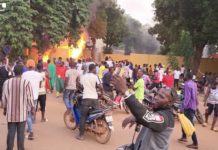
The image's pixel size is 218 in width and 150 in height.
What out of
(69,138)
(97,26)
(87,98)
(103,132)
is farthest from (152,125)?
(97,26)

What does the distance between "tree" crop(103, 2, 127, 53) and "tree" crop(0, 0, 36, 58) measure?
2367 cm

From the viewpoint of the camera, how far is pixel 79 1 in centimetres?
3247

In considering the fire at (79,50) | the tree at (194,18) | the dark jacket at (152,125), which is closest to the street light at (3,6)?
the fire at (79,50)

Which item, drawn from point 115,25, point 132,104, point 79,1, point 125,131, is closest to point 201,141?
point 125,131

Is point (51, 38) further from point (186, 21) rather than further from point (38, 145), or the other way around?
point (38, 145)

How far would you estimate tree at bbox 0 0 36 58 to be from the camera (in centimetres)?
2706

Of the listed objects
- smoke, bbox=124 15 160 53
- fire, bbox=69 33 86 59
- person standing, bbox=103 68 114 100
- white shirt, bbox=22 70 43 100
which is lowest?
person standing, bbox=103 68 114 100

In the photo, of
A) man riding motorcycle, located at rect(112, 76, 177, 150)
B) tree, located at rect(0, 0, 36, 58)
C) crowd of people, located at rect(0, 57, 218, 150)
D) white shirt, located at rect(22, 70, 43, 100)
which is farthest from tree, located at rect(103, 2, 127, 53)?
man riding motorcycle, located at rect(112, 76, 177, 150)

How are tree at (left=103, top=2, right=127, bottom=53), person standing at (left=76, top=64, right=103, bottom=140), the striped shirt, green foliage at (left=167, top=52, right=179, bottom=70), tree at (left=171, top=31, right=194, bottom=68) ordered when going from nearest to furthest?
the striped shirt → person standing at (left=76, top=64, right=103, bottom=140) → tree at (left=171, top=31, right=194, bottom=68) → green foliage at (left=167, top=52, right=179, bottom=70) → tree at (left=103, top=2, right=127, bottom=53)

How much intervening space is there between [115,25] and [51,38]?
889 inches

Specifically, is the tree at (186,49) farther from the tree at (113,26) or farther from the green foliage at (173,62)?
the tree at (113,26)

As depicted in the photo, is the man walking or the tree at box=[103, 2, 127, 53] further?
the tree at box=[103, 2, 127, 53]

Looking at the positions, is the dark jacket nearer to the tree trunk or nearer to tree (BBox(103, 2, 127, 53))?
the tree trunk

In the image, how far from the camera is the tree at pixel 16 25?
88.8ft
